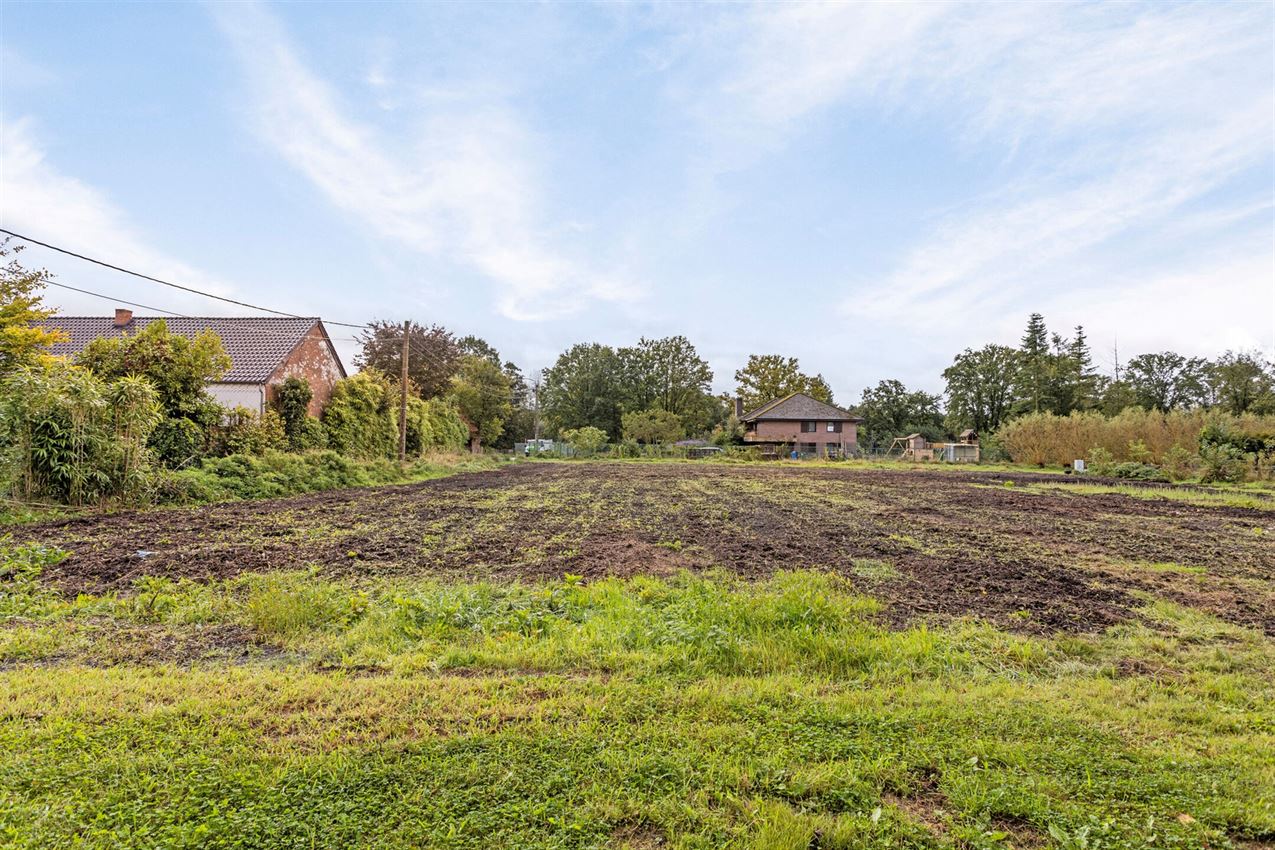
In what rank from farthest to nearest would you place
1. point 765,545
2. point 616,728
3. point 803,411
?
point 803,411, point 765,545, point 616,728

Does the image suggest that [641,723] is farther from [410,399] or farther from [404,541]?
[410,399]

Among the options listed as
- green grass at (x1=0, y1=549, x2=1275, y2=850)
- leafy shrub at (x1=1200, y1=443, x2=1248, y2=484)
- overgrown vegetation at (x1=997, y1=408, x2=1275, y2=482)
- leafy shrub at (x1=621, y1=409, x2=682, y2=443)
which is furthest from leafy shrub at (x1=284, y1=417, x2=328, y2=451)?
leafy shrub at (x1=621, y1=409, x2=682, y2=443)

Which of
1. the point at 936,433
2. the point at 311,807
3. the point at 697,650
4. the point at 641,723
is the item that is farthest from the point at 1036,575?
the point at 936,433

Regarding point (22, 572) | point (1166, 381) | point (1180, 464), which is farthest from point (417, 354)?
point (1166, 381)

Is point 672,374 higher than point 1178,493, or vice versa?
point 672,374

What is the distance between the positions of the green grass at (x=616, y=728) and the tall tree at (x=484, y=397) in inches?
1688

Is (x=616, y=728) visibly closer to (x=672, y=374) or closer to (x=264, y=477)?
(x=264, y=477)

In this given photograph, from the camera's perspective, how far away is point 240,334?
23.6 metres

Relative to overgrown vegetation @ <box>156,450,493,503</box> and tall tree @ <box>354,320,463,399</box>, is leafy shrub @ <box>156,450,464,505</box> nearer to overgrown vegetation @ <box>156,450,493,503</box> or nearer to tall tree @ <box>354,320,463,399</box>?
overgrown vegetation @ <box>156,450,493,503</box>

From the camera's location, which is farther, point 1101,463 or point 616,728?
point 1101,463

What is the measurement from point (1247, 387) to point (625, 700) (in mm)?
49976

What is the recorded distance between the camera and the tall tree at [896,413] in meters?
63.1

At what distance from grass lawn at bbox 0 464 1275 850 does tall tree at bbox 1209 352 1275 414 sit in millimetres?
38863

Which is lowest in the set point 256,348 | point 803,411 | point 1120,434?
point 1120,434
